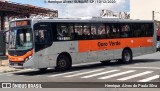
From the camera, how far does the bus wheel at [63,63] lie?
20922 millimetres

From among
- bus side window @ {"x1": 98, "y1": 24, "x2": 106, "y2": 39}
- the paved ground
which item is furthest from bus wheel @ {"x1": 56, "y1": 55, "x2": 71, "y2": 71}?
bus side window @ {"x1": 98, "y1": 24, "x2": 106, "y2": 39}

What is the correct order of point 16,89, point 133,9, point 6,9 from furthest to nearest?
point 133,9 → point 6,9 → point 16,89

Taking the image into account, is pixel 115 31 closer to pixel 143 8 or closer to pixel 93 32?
pixel 93 32

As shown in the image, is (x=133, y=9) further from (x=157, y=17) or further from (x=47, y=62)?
(x=47, y=62)

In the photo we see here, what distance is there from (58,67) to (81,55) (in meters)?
1.88

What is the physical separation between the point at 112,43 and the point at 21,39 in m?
6.58

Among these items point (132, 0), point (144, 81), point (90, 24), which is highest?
point (132, 0)

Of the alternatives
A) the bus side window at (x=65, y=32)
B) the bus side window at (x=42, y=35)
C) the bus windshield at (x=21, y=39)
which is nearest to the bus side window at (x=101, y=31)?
the bus side window at (x=65, y=32)

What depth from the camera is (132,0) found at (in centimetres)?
13075

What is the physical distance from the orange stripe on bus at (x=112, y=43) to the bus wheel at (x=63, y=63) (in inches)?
45.2

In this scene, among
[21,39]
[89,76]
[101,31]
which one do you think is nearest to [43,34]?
[21,39]

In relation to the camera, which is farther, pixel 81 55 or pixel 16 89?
pixel 81 55

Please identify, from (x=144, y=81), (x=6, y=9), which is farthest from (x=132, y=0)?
(x=144, y=81)

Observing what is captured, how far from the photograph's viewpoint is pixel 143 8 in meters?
126
